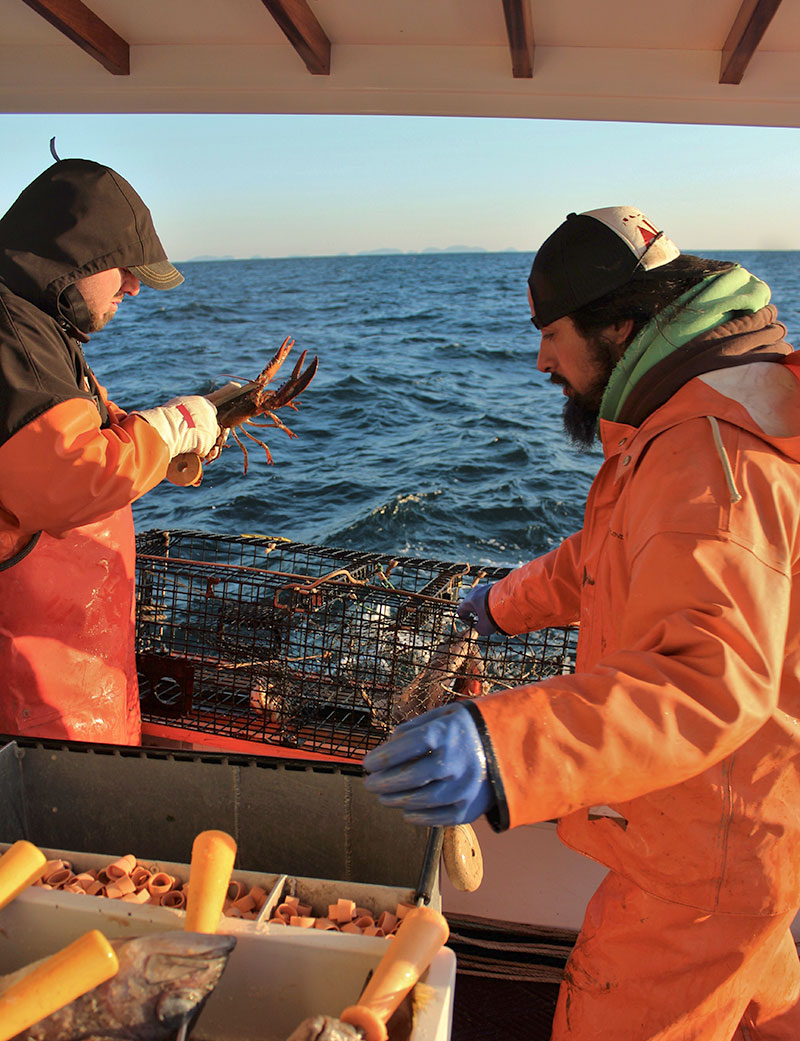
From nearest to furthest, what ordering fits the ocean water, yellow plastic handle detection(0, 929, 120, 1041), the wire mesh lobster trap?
yellow plastic handle detection(0, 929, 120, 1041) → the wire mesh lobster trap → the ocean water

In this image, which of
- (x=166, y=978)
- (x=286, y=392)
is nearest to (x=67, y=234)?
(x=286, y=392)

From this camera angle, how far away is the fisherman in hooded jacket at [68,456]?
7.09 ft

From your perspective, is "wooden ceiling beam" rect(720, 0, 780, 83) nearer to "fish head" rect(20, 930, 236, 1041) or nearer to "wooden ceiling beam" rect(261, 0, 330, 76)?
"wooden ceiling beam" rect(261, 0, 330, 76)

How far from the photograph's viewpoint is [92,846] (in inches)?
75.4

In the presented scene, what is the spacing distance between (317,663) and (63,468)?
184 cm

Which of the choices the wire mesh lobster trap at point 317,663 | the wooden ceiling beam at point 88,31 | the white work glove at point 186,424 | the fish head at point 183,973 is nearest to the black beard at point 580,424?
the wire mesh lobster trap at point 317,663

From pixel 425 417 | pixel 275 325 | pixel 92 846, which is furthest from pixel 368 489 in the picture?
pixel 275 325

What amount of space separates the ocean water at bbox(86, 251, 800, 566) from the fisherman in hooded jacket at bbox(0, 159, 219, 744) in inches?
25.0

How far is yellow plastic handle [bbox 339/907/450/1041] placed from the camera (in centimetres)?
116

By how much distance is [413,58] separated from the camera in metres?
3.21

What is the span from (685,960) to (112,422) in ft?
6.94

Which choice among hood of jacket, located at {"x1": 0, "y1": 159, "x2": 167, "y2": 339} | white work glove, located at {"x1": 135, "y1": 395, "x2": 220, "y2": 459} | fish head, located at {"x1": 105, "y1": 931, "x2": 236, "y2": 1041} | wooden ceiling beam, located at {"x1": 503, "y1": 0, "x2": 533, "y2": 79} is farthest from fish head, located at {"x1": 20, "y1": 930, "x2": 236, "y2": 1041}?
wooden ceiling beam, located at {"x1": 503, "y1": 0, "x2": 533, "y2": 79}

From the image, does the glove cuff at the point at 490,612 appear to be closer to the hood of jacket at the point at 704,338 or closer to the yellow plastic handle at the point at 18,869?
the hood of jacket at the point at 704,338

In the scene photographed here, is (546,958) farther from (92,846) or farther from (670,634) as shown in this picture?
(670,634)
